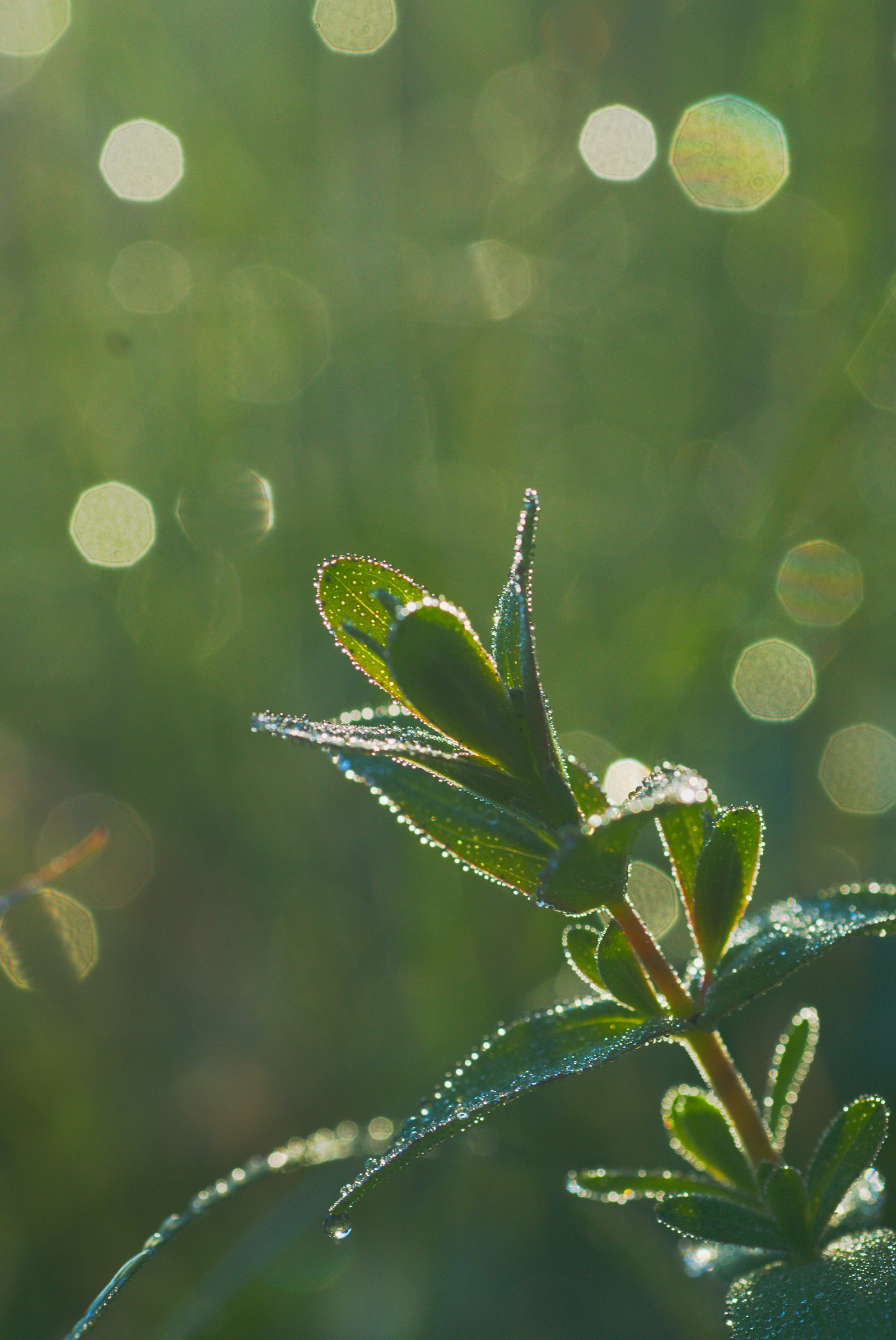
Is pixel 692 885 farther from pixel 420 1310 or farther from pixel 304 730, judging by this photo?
pixel 420 1310

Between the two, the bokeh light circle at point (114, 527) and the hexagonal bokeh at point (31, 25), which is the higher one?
the hexagonal bokeh at point (31, 25)

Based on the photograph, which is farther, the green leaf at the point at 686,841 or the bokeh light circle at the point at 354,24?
the bokeh light circle at the point at 354,24

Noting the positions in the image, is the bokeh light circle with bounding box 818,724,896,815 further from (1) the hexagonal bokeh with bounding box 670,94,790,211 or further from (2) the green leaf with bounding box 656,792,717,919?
(1) the hexagonal bokeh with bounding box 670,94,790,211

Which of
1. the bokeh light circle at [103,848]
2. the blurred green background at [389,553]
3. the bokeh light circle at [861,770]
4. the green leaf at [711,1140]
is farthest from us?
the bokeh light circle at [103,848]

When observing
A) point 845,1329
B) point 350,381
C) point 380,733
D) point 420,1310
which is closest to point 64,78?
point 350,381

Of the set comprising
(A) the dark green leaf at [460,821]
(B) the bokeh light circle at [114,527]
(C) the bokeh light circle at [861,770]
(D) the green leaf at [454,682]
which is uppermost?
(B) the bokeh light circle at [114,527]

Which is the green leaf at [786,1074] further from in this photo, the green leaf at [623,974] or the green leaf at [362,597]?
the green leaf at [362,597]

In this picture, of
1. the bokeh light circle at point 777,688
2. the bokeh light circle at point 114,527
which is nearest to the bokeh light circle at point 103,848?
the bokeh light circle at point 114,527

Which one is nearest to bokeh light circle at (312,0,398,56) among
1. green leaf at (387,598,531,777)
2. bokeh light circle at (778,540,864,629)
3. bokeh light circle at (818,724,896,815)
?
bokeh light circle at (778,540,864,629)
